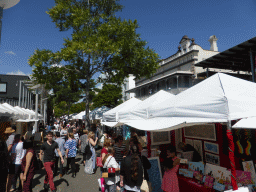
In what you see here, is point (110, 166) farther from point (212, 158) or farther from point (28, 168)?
point (212, 158)

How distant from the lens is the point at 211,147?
4707 millimetres

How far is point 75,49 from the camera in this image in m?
12.0

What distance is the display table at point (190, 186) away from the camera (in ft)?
12.1

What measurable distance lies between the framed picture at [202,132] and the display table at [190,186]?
1353mm

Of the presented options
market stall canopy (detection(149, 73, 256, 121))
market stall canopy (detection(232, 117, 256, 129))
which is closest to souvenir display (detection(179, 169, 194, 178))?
market stall canopy (detection(149, 73, 256, 121))

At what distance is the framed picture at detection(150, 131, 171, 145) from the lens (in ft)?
21.3

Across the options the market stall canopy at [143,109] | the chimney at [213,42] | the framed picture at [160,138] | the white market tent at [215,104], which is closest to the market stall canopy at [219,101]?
the white market tent at [215,104]

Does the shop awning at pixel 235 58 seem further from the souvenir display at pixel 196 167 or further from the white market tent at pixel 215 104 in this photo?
the souvenir display at pixel 196 167

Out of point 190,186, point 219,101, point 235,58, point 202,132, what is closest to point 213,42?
point 235,58

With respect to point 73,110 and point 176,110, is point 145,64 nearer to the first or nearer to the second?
point 176,110

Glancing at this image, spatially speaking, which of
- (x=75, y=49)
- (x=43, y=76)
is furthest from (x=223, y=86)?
(x=43, y=76)

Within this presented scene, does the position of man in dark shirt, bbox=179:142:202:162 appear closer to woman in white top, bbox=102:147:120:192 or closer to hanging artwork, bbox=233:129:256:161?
hanging artwork, bbox=233:129:256:161

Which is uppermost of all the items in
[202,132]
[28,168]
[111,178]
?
[202,132]

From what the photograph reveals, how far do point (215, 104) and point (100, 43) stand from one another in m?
10.1
